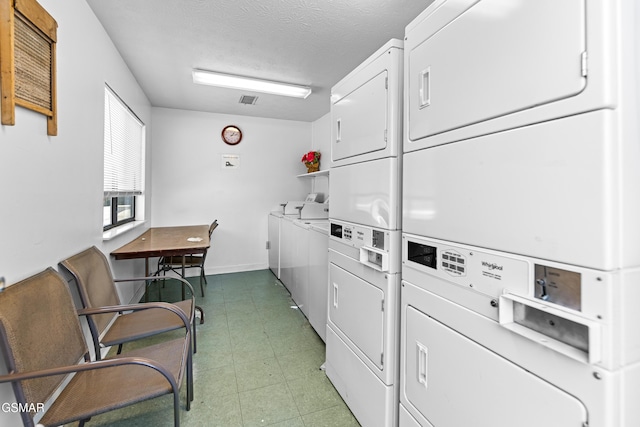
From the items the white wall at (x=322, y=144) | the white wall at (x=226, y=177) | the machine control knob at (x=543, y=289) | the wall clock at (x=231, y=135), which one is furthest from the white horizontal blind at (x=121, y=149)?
the machine control knob at (x=543, y=289)

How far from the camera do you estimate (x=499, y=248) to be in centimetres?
89

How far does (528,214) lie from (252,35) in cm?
231

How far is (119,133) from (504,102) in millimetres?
3207

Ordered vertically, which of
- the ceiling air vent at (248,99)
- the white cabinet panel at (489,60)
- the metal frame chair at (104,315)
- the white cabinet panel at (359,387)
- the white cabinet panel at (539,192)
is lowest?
the white cabinet panel at (359,387)

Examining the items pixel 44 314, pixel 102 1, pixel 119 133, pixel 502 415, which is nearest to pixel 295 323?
pixel 44 314

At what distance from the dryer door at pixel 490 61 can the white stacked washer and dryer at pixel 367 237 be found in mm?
169

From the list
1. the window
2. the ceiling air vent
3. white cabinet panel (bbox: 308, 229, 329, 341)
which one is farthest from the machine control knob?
the ceiling air vent

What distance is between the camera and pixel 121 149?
2883 millimetres

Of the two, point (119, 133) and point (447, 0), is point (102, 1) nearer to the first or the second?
point (119, 133)

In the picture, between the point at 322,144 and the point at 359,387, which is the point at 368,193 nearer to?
the point at 359,387

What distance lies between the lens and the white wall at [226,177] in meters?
4.29

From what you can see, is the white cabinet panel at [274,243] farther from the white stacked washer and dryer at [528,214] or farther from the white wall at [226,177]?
the white stacked washer and dryer at [528,214]

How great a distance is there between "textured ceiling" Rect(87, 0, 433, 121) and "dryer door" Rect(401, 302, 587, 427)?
1.95m

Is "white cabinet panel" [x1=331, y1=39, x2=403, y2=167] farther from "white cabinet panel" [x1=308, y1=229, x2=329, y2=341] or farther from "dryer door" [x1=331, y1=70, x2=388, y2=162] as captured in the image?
"white cabinet panel" [x1=308, y1=229, x2=329, y2=341]
